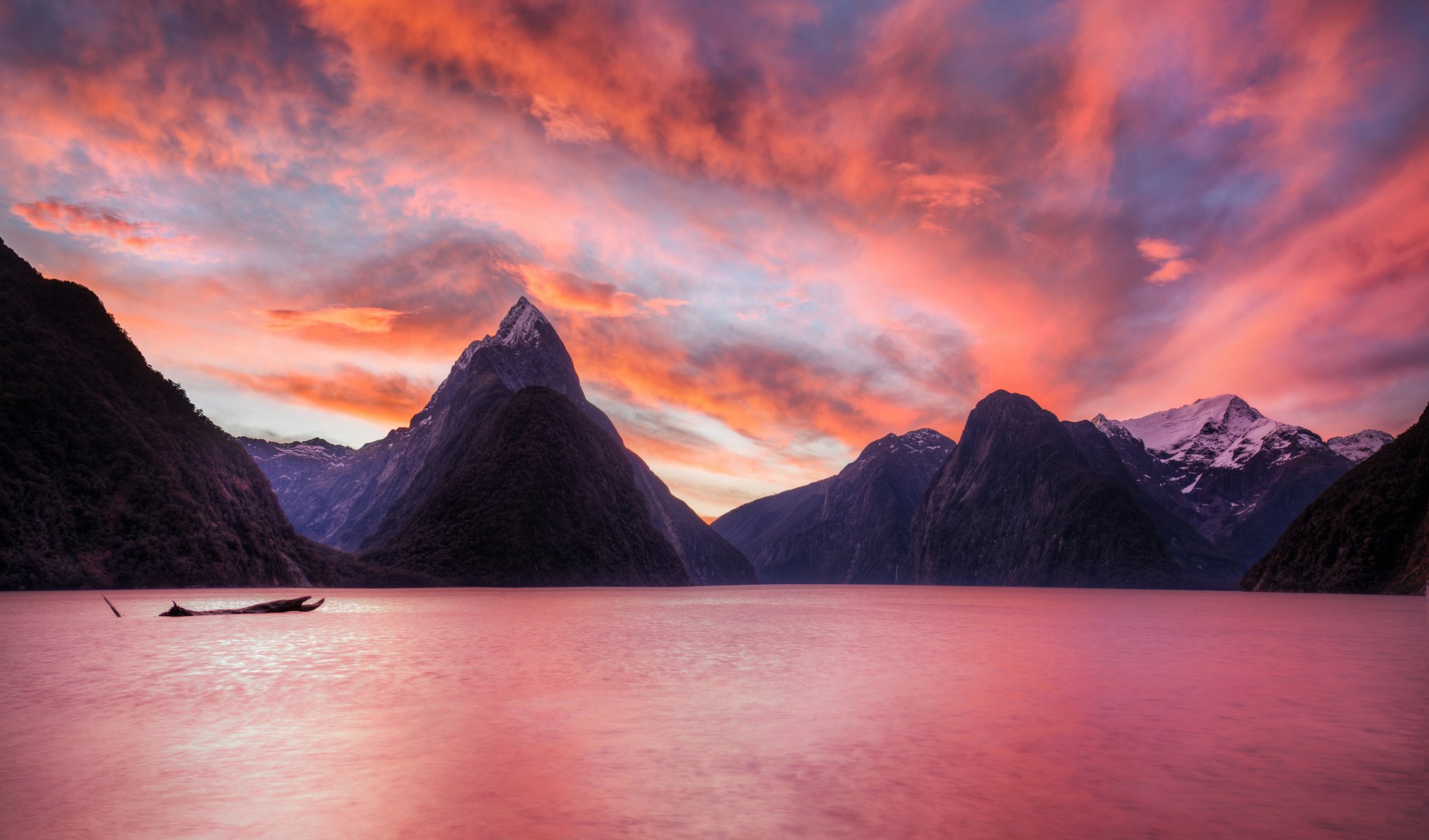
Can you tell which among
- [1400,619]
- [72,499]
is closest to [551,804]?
[1400,619]

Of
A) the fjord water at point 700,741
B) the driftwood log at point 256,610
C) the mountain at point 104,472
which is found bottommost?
the driftwood log at point 256,610

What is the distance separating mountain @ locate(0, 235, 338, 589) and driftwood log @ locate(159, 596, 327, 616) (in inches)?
1922

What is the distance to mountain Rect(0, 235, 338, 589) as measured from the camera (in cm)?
8794

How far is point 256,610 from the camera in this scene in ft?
170

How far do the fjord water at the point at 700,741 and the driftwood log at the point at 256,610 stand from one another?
50.8 ft

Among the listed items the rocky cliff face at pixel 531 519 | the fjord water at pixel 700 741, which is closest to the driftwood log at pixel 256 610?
the fjord water at pixel 700 741

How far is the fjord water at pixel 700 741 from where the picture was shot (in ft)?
29.5

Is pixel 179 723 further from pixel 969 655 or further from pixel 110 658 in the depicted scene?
pixel 969 655

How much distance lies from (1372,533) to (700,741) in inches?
5591

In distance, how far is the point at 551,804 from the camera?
9.45m

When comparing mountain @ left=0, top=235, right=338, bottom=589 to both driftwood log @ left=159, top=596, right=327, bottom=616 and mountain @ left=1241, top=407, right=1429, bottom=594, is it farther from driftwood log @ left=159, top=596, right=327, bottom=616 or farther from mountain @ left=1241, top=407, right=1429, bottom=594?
mountain @ left=1241, top=407, right=1429, bottom=594

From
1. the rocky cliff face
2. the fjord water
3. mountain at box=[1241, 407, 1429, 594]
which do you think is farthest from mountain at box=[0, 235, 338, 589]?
mountain at box=[1241, 407, 1429, 594]

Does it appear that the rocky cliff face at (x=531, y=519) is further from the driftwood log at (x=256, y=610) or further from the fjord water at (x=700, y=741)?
the fjord water at (x=700, y=741)

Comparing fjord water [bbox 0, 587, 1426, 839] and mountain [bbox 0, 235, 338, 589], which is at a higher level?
mountain [bbox 0, 235, 338, 589]
